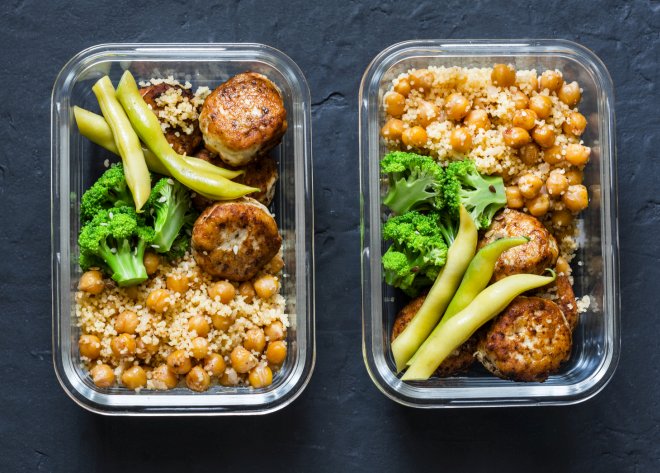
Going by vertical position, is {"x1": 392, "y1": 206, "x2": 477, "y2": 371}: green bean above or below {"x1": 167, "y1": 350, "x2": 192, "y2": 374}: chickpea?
above

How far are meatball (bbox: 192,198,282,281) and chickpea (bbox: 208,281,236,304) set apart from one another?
0.04m

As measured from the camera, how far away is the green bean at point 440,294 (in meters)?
2.77

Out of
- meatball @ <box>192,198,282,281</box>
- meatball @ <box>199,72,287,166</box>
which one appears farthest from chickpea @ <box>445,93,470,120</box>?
meatball @ <box>192,198,282,281</box>

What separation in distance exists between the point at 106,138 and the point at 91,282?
0.53m

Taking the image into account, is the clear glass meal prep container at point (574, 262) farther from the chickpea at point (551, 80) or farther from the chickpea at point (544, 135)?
the chickpea at point (544, 135)

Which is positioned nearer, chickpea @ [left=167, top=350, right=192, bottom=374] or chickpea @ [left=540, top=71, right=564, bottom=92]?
chickpea @ [left=167, top=350, right=192, bottom=374]

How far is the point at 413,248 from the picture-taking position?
273 cm

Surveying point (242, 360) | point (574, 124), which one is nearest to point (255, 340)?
point (242, 360)

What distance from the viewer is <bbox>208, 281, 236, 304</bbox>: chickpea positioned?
281cm

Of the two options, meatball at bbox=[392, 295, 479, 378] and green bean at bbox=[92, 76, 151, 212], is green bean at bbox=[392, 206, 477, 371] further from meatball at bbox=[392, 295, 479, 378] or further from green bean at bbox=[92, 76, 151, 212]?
green bean at bbox=[92, 76, 151, 212]

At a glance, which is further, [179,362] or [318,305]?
[318,305]

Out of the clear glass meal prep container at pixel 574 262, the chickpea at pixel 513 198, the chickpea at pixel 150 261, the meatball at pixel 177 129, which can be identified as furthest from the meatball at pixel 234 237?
the chickpea at pixel 513 198

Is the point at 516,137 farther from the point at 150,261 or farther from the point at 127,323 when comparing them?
the point at 127,323

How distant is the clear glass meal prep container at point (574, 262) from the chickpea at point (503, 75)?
9 centimetres
